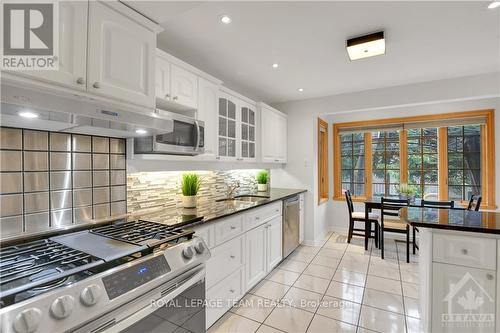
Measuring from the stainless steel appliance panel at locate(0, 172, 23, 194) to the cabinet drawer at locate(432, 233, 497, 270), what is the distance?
2.59 meters

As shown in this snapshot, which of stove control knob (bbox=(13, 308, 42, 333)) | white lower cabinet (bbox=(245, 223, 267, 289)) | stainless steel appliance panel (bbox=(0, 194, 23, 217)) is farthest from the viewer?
white lower cabinet (bbox=(245, 223, 267, 289))

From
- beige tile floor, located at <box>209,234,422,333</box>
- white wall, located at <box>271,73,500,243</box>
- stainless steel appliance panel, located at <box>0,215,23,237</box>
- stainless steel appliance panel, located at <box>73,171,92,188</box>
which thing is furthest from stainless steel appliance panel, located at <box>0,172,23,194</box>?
white wall, located at <box>271,73,500,243</box>

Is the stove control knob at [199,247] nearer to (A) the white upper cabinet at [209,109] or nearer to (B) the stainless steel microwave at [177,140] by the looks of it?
(B) the stainless steel microwave at [177,140]

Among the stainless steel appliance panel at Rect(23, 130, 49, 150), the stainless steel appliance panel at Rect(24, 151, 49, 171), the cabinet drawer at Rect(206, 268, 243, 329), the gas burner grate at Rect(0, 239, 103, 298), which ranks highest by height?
the stainless steel appliance panel at Rect(23, 130, 49, 150)

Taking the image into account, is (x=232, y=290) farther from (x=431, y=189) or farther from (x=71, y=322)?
(x=431, y=189)

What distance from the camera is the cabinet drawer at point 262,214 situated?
2.45m

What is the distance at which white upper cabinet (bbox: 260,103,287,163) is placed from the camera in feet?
11.5

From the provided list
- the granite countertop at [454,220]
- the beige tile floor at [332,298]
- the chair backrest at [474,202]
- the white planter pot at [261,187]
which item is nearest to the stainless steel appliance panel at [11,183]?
the beige tile floor at [332,298]

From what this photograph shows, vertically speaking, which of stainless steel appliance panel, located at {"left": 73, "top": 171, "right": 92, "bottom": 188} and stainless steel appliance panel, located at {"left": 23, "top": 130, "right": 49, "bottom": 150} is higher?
stainless steel appliance panel, located at {"left": 23, "top": 130, "right": 49, "bottom": 150}

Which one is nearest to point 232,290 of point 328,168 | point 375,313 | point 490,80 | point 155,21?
point 375,313

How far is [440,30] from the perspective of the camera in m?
2.02

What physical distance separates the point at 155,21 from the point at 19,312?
1719 millimetres

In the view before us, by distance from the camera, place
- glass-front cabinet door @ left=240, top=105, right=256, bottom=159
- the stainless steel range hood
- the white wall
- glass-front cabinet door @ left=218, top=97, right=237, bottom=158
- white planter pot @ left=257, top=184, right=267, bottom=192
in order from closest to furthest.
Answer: the stainless steel range hood → glass-front cabinet door @ left=218, top=97, right=237, bottom=158 → glass-front cabinet door @ left=240, top=105, right=256, bottom=159 → the white wall → white planter pot @ left=257, top=184, right=267, bottom=192

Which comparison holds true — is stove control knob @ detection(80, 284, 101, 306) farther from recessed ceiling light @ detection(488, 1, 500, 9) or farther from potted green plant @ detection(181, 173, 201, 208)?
recessed ceiling light @ detection(488, 1, 500, 9)
